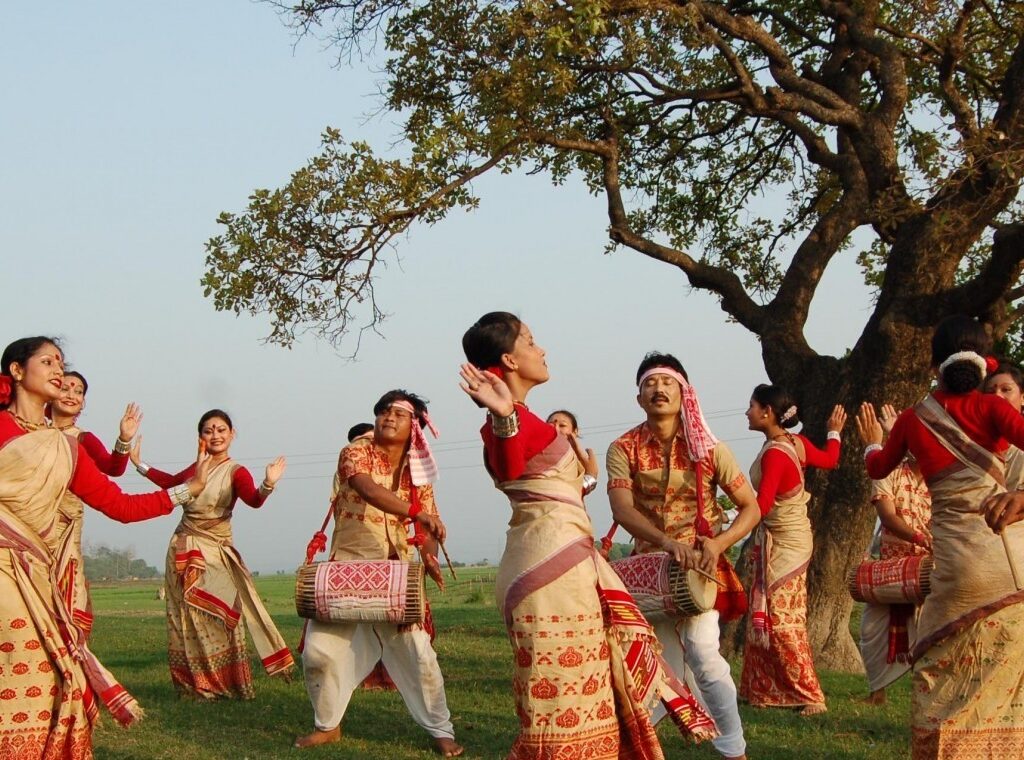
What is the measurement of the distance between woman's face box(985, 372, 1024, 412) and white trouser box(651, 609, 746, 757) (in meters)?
1.81

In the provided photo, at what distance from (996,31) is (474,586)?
1648 centimetres

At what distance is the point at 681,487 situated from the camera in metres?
6.74

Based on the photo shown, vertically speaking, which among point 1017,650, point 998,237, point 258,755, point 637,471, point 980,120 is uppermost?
point 980,120

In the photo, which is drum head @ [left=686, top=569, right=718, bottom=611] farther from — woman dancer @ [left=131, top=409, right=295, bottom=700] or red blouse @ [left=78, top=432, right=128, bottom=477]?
woman dancer @ [left=131, top=409, right=295, bottom=700]

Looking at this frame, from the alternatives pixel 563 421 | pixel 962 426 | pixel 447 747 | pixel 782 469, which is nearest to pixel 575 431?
pixel 563 421

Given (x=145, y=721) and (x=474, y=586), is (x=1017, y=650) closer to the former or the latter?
(x=145, y=721)

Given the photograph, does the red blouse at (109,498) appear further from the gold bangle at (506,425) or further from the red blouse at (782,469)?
the red blouse at (782,469)

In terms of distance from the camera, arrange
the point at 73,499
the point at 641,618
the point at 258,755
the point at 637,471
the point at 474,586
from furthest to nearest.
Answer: the point at 474,586
the point at 73,499
the point at 258,755
the point at 637,471
the point at 641,618

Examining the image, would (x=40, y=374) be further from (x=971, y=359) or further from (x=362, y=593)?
(x=971, y=359)

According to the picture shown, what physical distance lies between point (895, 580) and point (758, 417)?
4.61ft

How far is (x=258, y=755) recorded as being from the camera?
7.39 metres

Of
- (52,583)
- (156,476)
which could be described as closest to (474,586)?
(156,476)

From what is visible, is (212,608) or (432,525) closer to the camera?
(432,525)

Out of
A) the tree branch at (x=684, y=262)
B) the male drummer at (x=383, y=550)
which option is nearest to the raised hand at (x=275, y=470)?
the male drummer at (x=383, y=550)
